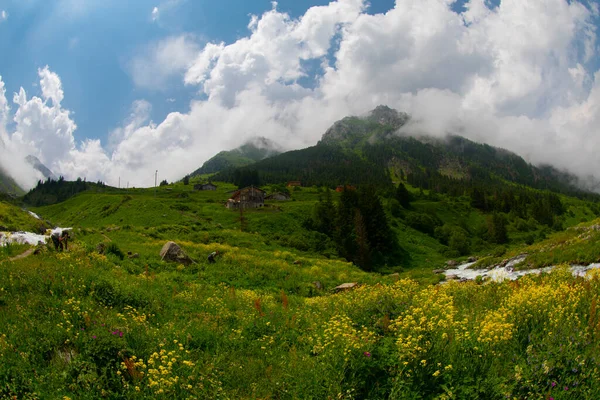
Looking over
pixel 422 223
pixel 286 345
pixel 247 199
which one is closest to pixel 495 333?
pixel 286 345

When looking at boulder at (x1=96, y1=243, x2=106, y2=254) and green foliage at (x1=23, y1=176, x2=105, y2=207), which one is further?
green foliage at (x1=23, y1=176, x2=105, y2=207)

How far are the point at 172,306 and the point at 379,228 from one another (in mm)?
46712

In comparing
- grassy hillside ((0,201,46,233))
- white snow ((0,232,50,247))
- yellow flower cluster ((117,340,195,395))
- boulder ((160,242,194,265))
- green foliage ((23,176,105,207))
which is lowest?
yellow flower cluster ((117,340,195,395))

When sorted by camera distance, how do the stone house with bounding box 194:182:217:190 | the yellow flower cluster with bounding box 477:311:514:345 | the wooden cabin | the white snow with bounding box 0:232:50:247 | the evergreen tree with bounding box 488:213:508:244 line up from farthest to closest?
the stone house with bounding box 194:182:217:190 < the wooden cabin < the evergreen tree with bounding box 488:213:508:244 < the white snow with bounding box 0:232:50:247 < the yellow flower cluster with bounding box 477:311:514:345

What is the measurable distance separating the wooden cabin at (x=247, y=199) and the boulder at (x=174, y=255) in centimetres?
5027

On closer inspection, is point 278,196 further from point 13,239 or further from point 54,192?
point 54,192

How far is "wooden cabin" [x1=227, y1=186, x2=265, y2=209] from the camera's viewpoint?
83.8m

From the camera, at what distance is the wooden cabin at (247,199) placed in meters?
→ 83.8

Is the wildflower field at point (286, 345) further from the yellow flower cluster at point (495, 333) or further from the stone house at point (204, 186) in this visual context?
the stone house at point (204, 186)

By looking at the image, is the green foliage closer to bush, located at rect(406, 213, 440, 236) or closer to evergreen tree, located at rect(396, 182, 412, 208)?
evergreen tree, located at rect(396, 182, 412, 208)

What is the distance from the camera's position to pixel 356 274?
2809 cm

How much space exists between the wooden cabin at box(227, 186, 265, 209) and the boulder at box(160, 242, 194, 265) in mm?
50270

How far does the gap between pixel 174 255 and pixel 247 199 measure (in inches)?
2686

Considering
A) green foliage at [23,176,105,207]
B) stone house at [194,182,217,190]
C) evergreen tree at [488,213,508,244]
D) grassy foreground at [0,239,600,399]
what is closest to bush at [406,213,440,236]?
evergreen tree at [488,213,508,244]
